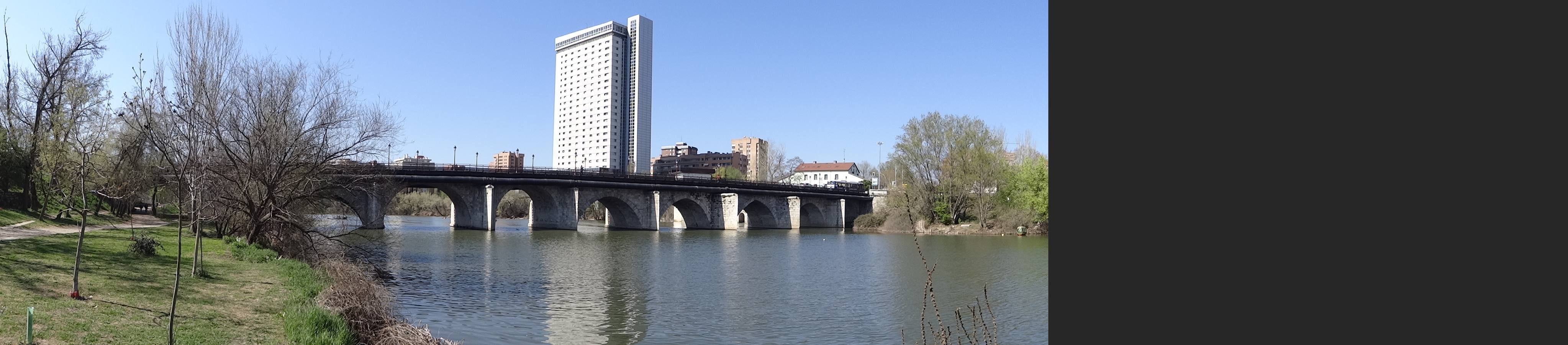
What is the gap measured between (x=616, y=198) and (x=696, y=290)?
40.8m

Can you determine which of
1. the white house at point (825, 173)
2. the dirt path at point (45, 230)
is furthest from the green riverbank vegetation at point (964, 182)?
the white house at point (825, 173)

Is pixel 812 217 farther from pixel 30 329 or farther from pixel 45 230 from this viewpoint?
pixel 30 329

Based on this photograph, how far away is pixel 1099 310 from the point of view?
5.39ft

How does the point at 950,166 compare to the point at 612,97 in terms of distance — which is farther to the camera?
the point at 612,97

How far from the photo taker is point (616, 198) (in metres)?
60.5

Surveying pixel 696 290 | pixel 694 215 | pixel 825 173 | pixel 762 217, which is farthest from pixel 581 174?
pixel 825 173

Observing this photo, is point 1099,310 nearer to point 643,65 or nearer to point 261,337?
point 261,337

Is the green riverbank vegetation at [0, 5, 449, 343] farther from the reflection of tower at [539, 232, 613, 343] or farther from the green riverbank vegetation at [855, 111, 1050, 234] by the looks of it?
the green riverbank vegetation at [855, 111, 1050, 234]

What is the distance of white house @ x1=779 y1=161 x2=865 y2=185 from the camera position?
424 ft

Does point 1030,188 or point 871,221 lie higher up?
point 1030,188

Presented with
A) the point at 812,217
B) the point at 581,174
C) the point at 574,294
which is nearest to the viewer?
the point at 574,294

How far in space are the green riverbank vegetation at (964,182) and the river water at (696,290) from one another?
49.1 feet

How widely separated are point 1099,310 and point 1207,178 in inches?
13.1

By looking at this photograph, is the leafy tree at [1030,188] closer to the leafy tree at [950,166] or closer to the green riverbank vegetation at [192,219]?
the leafy tree at [950,166]
